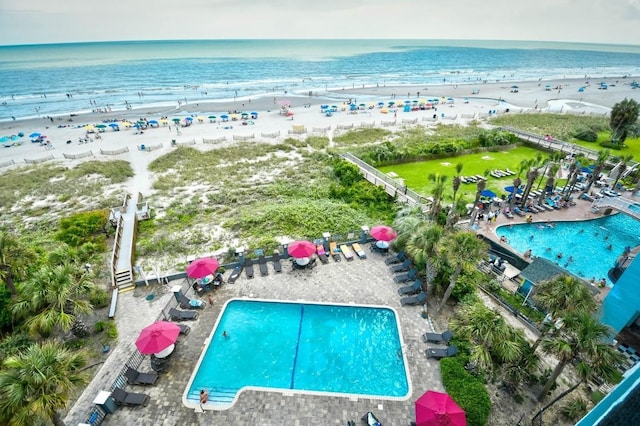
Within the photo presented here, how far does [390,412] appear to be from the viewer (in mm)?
12992

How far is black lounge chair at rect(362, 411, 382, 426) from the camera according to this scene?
12.2m

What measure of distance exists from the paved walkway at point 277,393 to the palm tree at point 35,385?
11.6 ft

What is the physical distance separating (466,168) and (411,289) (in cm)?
2696

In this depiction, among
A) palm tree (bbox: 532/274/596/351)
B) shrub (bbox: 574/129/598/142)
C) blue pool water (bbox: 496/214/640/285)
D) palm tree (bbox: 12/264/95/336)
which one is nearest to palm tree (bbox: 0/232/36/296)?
palm tree (bbox: 12/264/95/336)

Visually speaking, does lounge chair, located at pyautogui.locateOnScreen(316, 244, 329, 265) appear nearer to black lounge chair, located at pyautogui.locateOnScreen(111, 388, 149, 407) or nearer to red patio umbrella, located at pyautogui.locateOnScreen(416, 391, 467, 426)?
red patio umbrella, located at pyautogui.locateOnScreen(416, 391, 467, 426)

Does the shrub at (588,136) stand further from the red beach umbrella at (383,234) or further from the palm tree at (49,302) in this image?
the palm tree at (49,302)

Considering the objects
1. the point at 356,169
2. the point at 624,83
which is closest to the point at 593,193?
the point at 356,169

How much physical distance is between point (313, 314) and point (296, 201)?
52.0ft

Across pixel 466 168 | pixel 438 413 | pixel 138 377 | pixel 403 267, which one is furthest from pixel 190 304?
pixel 466 168

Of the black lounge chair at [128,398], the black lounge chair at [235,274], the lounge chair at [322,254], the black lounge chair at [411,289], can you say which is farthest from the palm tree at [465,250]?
the black lounge chair at [128,398]

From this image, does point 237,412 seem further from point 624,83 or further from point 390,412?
point 624,83

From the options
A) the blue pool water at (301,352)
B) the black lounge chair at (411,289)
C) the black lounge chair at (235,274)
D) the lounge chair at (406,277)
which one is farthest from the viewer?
the black lounge chair at (235,274)

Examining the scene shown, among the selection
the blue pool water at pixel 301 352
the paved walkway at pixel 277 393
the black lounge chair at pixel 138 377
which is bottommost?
the blue pool water at pixel 301 352

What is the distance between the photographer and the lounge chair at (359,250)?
2225 centimetres
